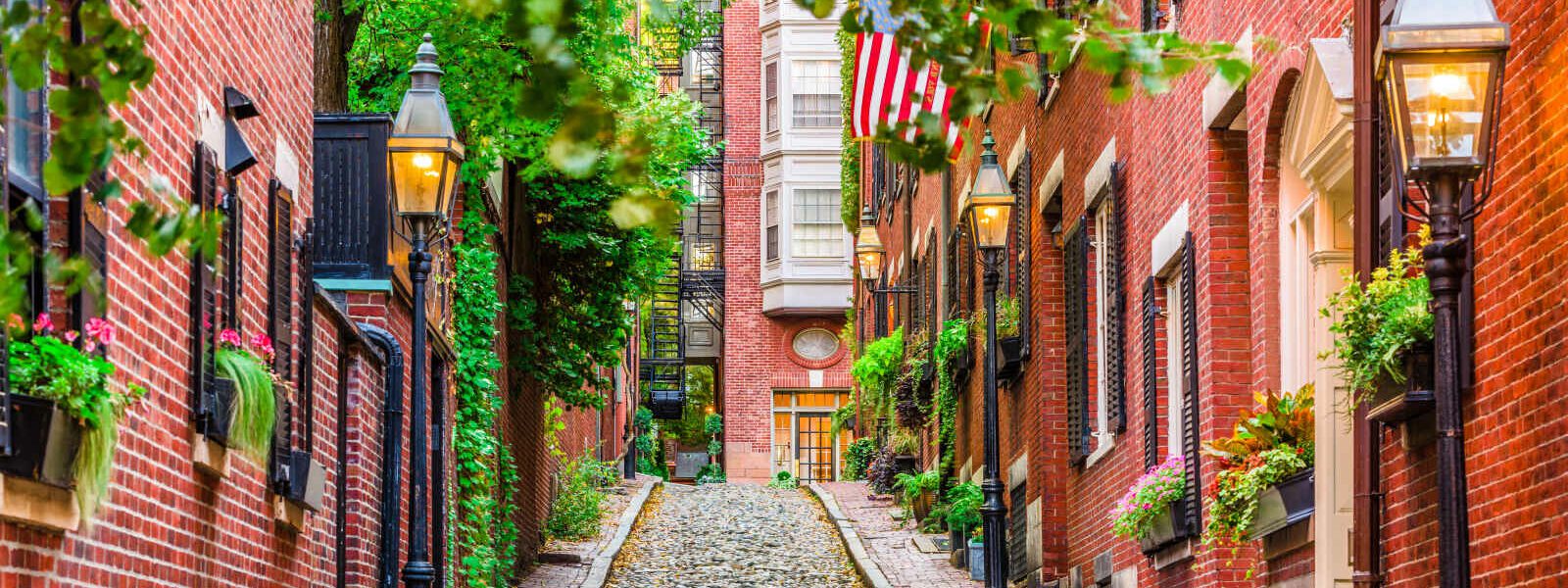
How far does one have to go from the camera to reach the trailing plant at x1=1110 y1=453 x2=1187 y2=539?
1187 centimetres

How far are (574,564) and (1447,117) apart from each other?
735 inches

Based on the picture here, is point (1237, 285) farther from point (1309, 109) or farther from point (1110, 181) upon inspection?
point (1110, 181)

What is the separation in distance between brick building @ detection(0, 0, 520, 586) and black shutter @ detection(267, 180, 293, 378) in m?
0.02

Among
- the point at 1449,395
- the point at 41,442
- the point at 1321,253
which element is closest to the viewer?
the point at 1449,395

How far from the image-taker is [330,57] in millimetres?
15727

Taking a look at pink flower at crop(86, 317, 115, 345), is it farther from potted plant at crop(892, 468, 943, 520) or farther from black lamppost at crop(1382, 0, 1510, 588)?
potted plant at crop(892, 468, 943, 520)

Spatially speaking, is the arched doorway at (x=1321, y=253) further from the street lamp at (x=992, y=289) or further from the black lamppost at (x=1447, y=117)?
the street lamp at (x=992, y=289)

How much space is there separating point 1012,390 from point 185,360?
12.8m

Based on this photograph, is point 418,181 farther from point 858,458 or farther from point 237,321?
point 858,458

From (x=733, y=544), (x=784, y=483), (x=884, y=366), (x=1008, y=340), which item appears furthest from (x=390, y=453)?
(x=784, y=483)

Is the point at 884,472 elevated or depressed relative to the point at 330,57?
depressed

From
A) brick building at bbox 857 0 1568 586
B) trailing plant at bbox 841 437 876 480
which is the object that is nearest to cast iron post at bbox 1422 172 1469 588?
brick building at bbox 857 0 1568 586

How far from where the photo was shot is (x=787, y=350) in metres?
49.3

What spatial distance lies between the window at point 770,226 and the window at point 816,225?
62 cm
